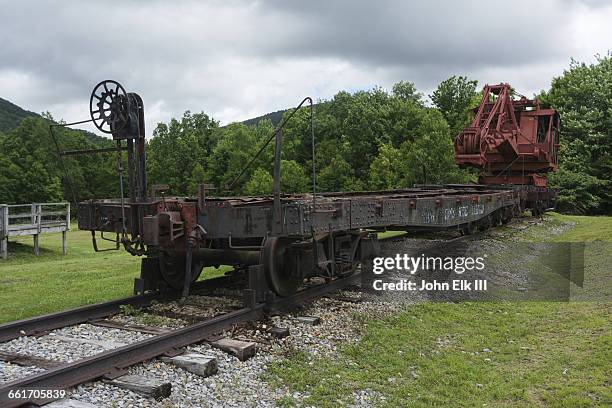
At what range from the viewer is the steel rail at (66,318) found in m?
5.52

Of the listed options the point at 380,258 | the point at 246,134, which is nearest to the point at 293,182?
the point at 246,134

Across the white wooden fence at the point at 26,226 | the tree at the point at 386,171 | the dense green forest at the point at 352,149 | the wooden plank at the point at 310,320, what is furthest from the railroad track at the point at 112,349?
the tree at the point at 386,171

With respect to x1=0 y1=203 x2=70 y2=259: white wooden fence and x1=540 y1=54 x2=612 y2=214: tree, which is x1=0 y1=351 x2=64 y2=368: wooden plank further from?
x1=540 y1=54 x2=612 y2=214: tree

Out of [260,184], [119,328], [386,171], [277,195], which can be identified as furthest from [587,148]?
[119,328]

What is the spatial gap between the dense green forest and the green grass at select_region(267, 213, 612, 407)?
16467 mm

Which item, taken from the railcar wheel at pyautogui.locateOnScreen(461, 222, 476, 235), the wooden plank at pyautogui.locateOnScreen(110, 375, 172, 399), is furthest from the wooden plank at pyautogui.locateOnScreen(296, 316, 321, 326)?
the railcar wheel at pyautogui.locateOnScreen(461, 222, 476, 235)

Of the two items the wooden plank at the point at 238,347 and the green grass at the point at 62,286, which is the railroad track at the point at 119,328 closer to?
the wooden plank at the point at 238,347

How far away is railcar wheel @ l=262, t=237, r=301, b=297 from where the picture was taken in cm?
643

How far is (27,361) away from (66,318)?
1248 millimetres

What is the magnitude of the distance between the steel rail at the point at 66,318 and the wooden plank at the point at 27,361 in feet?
1.84

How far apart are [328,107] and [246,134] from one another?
26.5ft

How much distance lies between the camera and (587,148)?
31.7 meters

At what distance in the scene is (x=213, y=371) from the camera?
183 inches

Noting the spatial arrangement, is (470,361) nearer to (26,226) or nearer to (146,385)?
(146,385)
